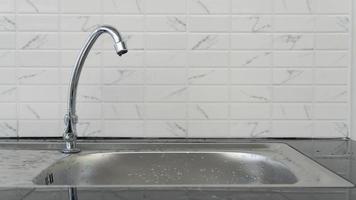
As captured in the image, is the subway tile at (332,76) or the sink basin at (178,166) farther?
the subway tile at (332,76)

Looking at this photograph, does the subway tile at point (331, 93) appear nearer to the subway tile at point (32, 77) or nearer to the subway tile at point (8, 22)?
the subway tile at point (32, 77)

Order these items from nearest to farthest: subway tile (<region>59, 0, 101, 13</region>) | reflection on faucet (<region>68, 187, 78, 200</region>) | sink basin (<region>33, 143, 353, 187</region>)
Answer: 1. reflection on faucet (<region>68, 187, 78, 200</region>)
2. sink basin (<region>33, 143, 353, 187</region>)
3. subway tile (<region>59, 0, 101, 13</region>)

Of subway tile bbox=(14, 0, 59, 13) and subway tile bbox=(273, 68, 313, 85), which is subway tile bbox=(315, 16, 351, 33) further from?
subway tile bbox=(14, 0, 59, 13)

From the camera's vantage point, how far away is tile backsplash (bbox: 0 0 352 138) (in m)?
1.48

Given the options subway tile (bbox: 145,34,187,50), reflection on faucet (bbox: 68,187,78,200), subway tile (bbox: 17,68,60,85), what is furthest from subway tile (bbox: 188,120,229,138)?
reflection on faucet (bbox: 68,187,78,200)

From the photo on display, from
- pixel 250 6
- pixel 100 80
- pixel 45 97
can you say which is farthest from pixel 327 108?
pixel 45 97

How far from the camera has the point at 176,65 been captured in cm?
149

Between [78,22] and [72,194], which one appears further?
[78,22]

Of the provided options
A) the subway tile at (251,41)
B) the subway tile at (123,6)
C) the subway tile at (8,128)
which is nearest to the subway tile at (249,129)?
the subway tile at (251,41)

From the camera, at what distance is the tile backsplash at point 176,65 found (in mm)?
→ 1481

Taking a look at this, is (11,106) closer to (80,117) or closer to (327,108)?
(80,117)

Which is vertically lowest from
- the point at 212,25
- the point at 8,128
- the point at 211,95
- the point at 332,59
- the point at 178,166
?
the point at 178,166

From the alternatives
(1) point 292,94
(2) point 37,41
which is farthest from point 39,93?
(1) point 292,94

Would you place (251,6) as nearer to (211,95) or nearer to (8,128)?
(211,95)
